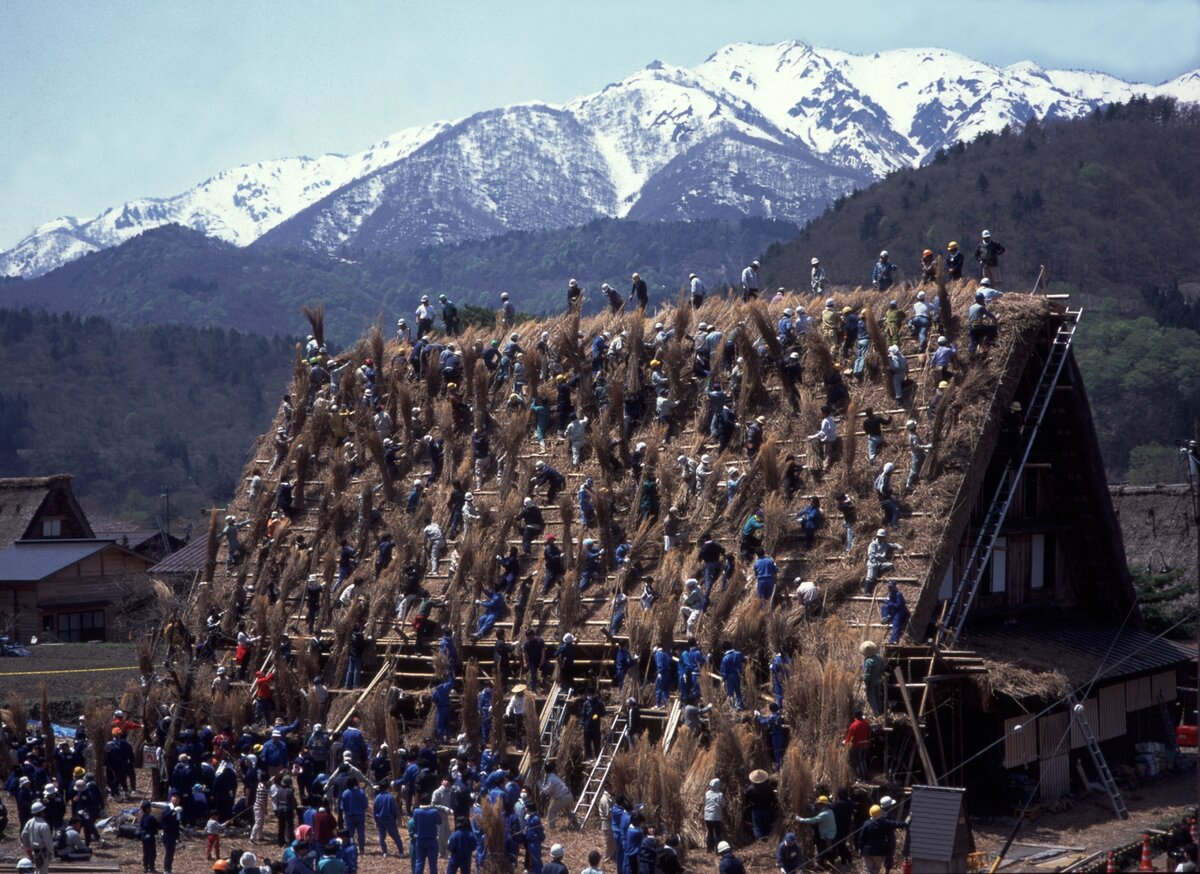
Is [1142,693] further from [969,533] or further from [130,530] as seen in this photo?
[130,530]

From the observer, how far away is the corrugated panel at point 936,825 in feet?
57.1

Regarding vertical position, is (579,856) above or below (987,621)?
below

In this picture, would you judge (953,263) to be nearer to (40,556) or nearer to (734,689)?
(734,689)

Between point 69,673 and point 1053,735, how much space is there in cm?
2386

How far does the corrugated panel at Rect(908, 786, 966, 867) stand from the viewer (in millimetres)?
17406

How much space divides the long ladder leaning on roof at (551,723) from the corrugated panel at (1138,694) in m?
10.3

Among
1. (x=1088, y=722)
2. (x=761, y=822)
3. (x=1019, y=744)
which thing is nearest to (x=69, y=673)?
(x=761, y=822)

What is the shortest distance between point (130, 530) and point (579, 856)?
61.8 metres

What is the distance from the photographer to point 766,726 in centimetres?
2258

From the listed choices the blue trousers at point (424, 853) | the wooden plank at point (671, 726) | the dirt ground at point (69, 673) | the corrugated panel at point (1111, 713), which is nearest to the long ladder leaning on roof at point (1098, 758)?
the corrugated panel at point (1111, 713)

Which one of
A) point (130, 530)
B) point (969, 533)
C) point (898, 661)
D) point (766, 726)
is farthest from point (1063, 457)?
point (130, 530)

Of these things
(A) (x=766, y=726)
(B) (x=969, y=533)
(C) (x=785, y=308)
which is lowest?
(A) (x=766, y=726)

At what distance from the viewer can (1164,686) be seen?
29516 mm

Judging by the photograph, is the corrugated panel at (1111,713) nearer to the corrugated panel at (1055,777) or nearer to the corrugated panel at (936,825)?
the corrugated panel at (1055,777)
